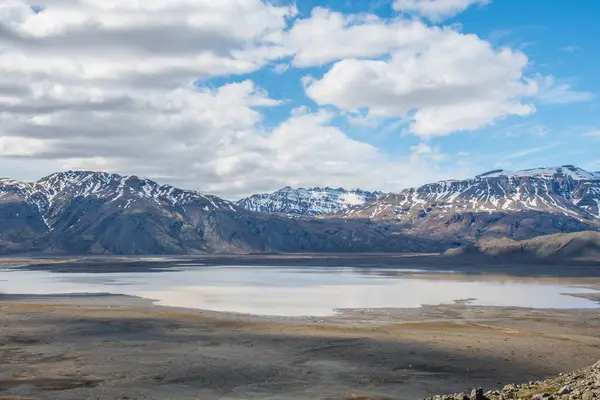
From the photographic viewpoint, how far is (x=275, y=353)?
4225cm

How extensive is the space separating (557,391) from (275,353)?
72.3 ft

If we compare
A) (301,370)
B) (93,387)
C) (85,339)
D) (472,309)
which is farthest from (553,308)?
(93,387)

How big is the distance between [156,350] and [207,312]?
24345mm

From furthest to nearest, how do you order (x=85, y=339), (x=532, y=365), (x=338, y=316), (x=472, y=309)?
(x=472, y=309) < (x=338, y=316) < (x=85, y=339) < (x=532, y=365)

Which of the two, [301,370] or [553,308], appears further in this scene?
[553,308]

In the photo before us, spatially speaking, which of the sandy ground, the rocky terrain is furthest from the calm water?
the rocky terrain

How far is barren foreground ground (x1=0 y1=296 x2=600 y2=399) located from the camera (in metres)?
32.3

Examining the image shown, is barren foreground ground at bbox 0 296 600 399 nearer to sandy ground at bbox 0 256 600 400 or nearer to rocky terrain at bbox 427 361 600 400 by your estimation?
sandy ground at bbox 0 256 600 400

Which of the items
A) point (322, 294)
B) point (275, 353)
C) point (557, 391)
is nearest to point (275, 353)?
point (275, 353)

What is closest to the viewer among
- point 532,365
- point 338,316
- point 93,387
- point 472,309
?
point 93,387

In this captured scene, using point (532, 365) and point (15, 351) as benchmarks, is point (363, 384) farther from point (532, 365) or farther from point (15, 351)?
point (15, 351)

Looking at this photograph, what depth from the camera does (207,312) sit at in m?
67.3

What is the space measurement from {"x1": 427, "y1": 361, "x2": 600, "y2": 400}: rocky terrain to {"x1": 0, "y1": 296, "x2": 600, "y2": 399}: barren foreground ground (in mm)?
7201

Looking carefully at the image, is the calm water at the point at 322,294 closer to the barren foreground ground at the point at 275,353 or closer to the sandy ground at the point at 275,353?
the sandy ground at the point at 275,353
